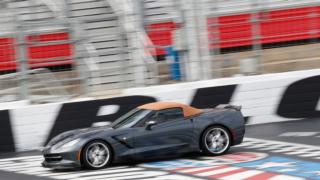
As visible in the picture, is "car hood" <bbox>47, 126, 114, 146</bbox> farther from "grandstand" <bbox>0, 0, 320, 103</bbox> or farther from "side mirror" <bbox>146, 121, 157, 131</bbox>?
"grandstand" <bbox>0, 0, 320, 103</bbox>

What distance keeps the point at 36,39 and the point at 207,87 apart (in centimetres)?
429

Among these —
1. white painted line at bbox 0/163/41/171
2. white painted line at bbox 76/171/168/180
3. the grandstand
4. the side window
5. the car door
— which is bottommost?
white painted line at bbox 76/171/168/180

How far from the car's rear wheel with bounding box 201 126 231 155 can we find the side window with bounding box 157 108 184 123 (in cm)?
56

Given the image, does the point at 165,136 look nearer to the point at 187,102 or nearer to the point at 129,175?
the point at 129,175

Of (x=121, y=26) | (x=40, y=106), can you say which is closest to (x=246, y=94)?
(x=121, y=26)

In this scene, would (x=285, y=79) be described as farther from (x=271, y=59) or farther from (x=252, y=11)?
(x=252, y=11)

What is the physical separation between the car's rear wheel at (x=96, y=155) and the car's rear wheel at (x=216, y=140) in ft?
5.59

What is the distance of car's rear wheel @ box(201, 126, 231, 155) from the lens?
11.1 m

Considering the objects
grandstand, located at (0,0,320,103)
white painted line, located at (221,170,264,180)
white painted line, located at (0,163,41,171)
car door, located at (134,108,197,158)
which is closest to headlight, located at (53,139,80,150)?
car door, located at (134,108,197,158)

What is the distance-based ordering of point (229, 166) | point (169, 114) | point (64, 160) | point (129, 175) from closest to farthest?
point (129, 175) < point (229, 166) < point (64, 160) < point (169, 114)

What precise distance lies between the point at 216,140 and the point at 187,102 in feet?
12.7

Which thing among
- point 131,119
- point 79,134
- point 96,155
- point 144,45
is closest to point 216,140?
point 131,119

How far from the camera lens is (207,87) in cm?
1517

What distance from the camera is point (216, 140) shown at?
36.9 feet
